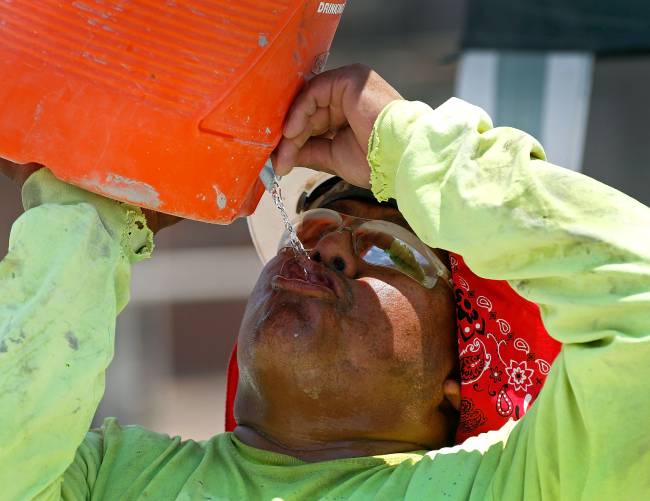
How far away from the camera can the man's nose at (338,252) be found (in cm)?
231

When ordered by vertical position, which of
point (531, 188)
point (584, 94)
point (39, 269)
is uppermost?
point (531, 188)

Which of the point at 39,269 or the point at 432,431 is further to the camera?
the point at 432,431

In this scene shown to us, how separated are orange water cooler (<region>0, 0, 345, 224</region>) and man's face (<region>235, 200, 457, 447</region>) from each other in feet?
1.55

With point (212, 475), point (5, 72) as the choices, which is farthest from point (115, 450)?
point (5, 72)

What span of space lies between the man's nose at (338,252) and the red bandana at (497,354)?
235 millimetres

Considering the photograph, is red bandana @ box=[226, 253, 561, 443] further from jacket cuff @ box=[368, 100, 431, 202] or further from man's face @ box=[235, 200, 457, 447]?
jacket cuff @ box=[368, 100, 431, 202]

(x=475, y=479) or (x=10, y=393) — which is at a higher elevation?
(x=10, y=393)

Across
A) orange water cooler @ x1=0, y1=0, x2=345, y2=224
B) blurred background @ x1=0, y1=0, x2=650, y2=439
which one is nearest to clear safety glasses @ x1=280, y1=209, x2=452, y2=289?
orange water cooler @ x1=0, y1=0, x2=345, y2=224

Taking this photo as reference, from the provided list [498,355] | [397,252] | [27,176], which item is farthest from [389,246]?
[27,176]

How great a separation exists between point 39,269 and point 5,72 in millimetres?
309

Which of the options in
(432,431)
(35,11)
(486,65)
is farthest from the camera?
(486,65)

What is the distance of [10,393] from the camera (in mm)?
1737

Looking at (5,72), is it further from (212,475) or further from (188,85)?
(212,475)

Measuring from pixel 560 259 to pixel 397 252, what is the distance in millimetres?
688
